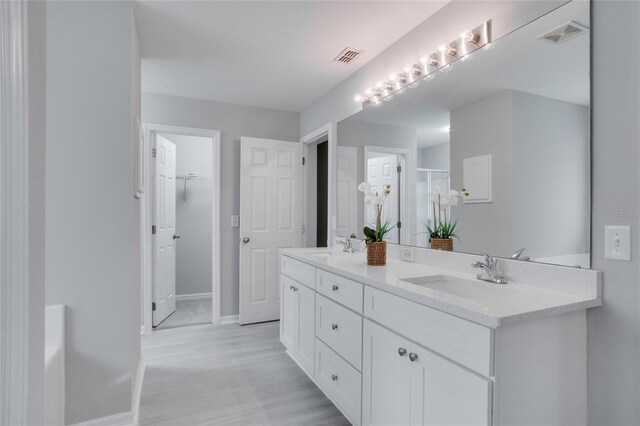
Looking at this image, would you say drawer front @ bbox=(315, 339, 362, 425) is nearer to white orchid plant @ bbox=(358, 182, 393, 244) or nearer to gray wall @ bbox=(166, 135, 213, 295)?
white orchid plant @ bbox=(358, 182, 393, 244)

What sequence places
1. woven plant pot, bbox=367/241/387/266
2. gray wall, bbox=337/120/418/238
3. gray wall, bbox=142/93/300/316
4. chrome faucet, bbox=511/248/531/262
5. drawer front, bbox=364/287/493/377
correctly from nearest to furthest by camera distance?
drawer front, bbox=364/287/493/377 < chrome faucet, bbox=511/248/531/262 < woven plant pot, bbox=367/241/387/266 < gray wall, bbox=337/120/418/238 < gray wall, bbox=142/93/300/316

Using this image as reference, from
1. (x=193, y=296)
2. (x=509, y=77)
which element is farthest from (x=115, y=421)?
(x=193, y=296)

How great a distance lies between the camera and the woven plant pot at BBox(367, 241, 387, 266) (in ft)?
6.73

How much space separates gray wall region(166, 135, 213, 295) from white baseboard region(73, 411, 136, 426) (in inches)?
108

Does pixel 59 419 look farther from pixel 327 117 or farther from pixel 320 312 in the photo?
pixel 327 117

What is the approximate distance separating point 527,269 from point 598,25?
96cm

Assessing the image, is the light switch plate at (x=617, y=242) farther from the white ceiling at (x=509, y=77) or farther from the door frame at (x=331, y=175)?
the door frame at (x=331, y=175)

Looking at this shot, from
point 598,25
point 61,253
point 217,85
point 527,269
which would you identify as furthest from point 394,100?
point 61,253

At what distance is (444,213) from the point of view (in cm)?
195

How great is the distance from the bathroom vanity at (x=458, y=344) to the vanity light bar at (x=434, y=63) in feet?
3.59

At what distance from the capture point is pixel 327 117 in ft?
11.0

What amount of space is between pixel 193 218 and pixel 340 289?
130 inches

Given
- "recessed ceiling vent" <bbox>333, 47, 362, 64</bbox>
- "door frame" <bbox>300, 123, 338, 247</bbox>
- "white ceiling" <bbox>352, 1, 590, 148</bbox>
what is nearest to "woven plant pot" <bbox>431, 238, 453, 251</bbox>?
"white ceiling" <bbox>352, 1, 590, 148</bbox>

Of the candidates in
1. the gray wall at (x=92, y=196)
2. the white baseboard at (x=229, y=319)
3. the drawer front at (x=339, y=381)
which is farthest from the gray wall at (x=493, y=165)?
the white baseboard at (x=229, y=319)
